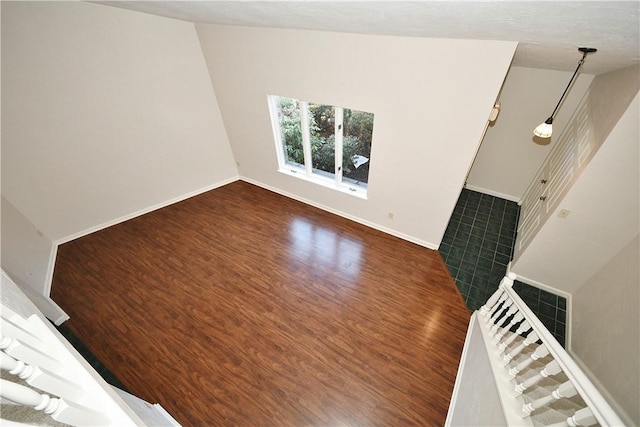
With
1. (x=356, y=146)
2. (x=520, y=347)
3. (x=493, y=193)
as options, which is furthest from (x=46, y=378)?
(x=493, y=193)

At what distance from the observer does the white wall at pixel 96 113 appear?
110 inches

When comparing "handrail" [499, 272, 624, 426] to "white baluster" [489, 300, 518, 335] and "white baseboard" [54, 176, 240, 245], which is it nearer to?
"white baluster" [489, 300, 518, 335]

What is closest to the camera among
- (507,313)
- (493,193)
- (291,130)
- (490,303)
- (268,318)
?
(507,313)

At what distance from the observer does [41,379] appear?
0.71m

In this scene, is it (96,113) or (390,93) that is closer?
(390,93)

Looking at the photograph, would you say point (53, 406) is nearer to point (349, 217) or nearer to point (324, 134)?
point (324, 134)

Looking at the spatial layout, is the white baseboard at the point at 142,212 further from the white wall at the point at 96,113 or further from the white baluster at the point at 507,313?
the white baluster at the point at 507,313

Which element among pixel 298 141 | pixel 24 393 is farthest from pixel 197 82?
pixel 24 393

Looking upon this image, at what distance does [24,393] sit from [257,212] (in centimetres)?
382

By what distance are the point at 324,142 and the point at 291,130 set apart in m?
0.64

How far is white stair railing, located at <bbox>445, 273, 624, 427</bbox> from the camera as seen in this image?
0.97m

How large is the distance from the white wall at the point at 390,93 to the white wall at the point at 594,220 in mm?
962

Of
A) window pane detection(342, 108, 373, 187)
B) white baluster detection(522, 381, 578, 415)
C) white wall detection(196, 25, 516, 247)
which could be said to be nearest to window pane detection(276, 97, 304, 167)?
white wall detection(196, 25, 516, 247)

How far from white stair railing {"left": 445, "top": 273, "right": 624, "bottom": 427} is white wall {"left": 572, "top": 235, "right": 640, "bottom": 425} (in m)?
0.42
